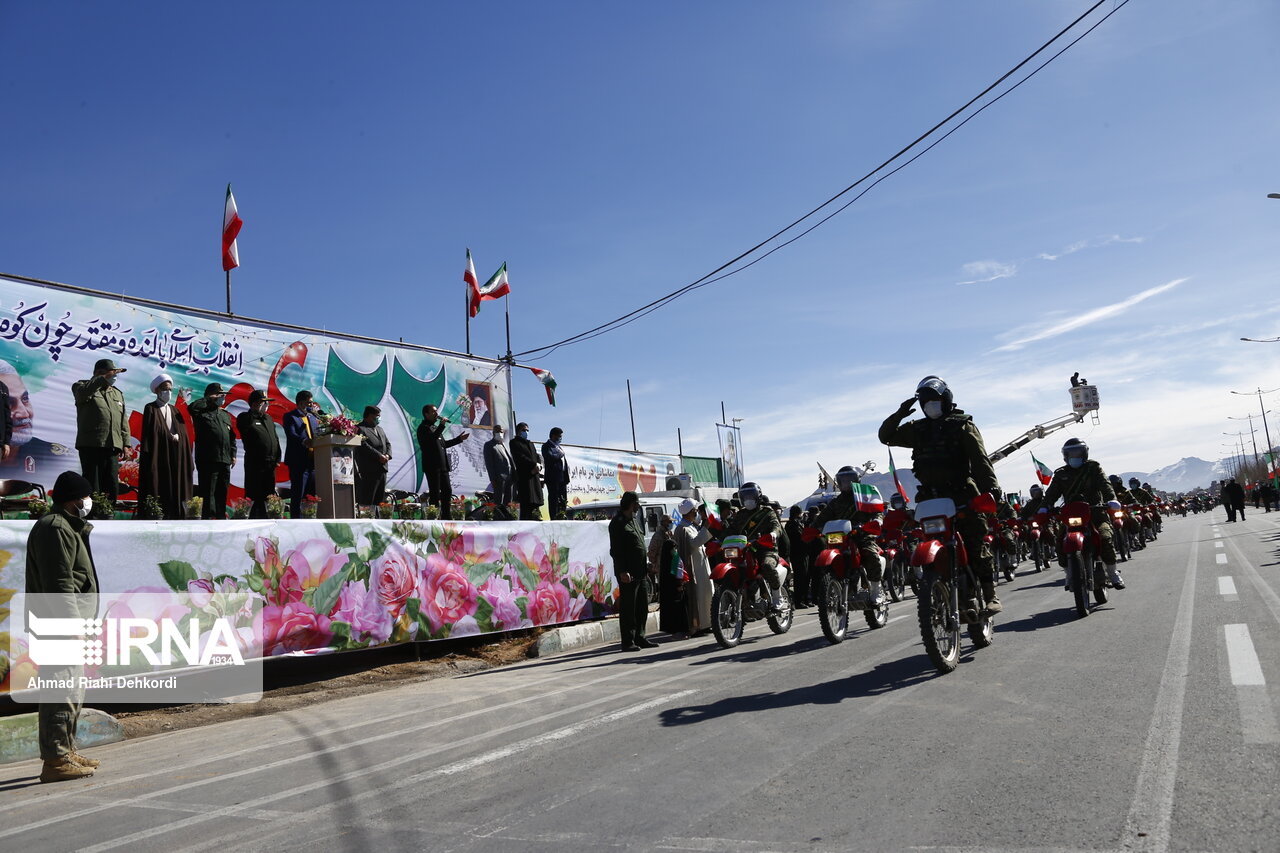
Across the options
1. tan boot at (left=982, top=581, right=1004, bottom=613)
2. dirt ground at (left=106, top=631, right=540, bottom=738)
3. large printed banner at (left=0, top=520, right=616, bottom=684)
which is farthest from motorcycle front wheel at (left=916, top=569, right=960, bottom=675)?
large printed banner at (left=0, top=520, right=616, bottom=684)

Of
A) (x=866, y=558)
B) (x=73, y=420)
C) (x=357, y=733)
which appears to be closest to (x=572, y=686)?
(x=357, y=733)

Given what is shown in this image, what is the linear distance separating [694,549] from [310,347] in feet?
30.8

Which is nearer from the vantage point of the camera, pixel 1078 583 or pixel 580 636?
pixel 1078 583

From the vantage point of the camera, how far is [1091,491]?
1107cm

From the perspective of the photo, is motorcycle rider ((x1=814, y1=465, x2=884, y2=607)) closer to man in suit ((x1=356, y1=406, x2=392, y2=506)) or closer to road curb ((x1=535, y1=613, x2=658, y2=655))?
road curb ((x1=535, y1=613, x2=658, y2=655))

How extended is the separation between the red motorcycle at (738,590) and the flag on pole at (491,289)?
16.5 metres

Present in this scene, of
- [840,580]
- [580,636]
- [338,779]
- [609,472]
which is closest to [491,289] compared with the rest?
[609,472]

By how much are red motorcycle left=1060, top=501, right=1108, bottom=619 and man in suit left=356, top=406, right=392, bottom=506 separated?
977 centimetres

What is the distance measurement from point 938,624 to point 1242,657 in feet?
7.09

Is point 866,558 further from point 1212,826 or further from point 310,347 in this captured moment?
point 310,347

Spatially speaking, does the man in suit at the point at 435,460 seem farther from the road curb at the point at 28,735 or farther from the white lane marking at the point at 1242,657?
the white lane marking at the point at 1242,657

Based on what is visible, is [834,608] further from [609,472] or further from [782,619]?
[609,472]

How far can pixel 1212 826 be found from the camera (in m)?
3.39

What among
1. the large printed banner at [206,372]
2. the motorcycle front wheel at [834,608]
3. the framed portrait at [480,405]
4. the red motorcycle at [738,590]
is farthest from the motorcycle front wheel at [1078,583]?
the framed portrait at [480,405]
